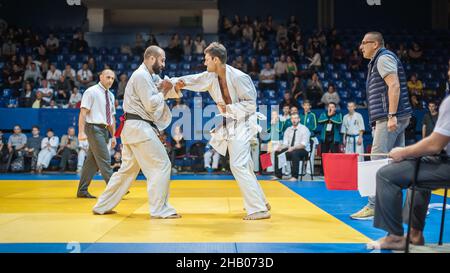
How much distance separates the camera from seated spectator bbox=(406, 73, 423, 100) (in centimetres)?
1592

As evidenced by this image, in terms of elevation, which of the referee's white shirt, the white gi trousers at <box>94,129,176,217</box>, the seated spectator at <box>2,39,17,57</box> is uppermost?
the seated spectator at <box>2,39,17,57</box>

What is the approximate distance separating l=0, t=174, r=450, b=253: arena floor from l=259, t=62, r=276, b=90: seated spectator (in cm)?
943

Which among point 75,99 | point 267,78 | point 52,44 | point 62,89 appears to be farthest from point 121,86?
point 52,44

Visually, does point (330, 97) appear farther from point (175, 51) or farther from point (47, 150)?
point (47, 150)

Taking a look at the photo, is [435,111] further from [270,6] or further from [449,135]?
[270,6]

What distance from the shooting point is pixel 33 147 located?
14055mm

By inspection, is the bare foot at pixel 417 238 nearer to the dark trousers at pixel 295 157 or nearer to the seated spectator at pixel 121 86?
Result: the dark trousers at pixel 295 157

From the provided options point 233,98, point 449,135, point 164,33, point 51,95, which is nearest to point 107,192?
point 233,98

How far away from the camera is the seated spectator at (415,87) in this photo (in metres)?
15.9

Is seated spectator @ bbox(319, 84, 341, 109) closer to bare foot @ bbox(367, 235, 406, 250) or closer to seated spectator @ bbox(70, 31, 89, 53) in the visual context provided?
seated spectator @ bbox(70, 31, 89, 53)

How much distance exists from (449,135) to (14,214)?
15.4 feet

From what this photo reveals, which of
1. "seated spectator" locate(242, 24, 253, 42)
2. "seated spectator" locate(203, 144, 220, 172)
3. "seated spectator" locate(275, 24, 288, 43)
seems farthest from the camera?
"seated spectator" locate(242, 24, 253, 42)

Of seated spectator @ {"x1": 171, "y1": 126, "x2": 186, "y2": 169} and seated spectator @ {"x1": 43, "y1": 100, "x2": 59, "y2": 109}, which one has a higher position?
seated spectator @ {"x1": 43, "y1": 100, "x2": 59, "y2": 109}

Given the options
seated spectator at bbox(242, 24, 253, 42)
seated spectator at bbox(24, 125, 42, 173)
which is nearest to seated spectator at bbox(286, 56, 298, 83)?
seated spectator at bbox(242, 24, 253, 42)
